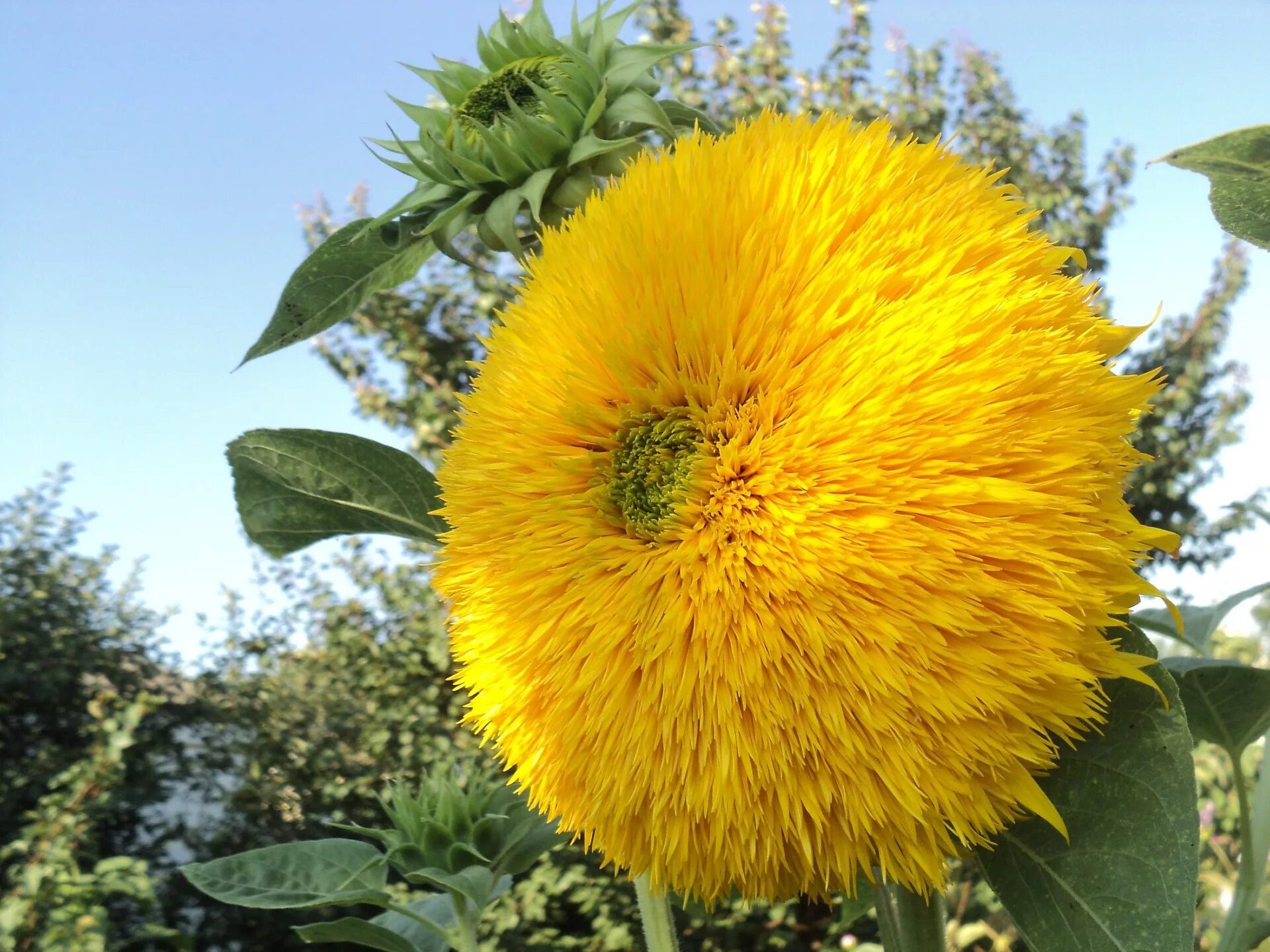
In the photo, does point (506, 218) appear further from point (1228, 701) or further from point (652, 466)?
point (1228, 701)

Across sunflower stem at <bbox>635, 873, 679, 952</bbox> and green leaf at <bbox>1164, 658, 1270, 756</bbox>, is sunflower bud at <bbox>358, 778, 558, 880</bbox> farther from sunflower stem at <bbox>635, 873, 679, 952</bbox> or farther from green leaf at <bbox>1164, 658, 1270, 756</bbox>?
green leaf at <bbox>1164, 658, 1270, 756</bbox>

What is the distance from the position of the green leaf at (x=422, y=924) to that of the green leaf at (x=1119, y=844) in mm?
627

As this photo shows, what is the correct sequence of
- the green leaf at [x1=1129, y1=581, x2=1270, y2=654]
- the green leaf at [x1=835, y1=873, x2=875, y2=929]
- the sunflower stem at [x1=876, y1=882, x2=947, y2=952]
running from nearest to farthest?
the sunflower stem at [x1=876, y1=882, x2=947, y2=952], the green leaf at [x1=835, y1=873, x2=875, y2=929], the green leaf at [x1=1129, y1=581, x2=1270, y2=654]

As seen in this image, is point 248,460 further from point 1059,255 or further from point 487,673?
point 1059,255

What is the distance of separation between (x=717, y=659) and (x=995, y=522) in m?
0.15

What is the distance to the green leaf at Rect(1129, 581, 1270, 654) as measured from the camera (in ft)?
3.15

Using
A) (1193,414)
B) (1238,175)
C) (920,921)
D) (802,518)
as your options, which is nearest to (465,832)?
(920,921)

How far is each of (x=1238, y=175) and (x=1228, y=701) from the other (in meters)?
0.46

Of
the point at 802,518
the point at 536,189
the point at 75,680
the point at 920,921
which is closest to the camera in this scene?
the point at 802,518

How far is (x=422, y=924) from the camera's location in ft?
3.27

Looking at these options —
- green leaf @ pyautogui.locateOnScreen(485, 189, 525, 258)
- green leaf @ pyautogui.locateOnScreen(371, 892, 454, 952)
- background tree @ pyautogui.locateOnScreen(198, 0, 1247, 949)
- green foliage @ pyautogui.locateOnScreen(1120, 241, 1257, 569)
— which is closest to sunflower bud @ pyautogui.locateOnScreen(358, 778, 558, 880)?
green leaf @ pyautogui.locateOnScreen(371, 892, 454, 952)

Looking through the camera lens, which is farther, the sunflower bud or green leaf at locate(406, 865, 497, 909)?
the sunflower bud

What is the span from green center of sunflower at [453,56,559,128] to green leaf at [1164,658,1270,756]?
692 millimetres

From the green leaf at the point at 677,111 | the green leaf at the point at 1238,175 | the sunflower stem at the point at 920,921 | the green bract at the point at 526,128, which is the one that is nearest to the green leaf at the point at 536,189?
the green bract at the point at 526,128
